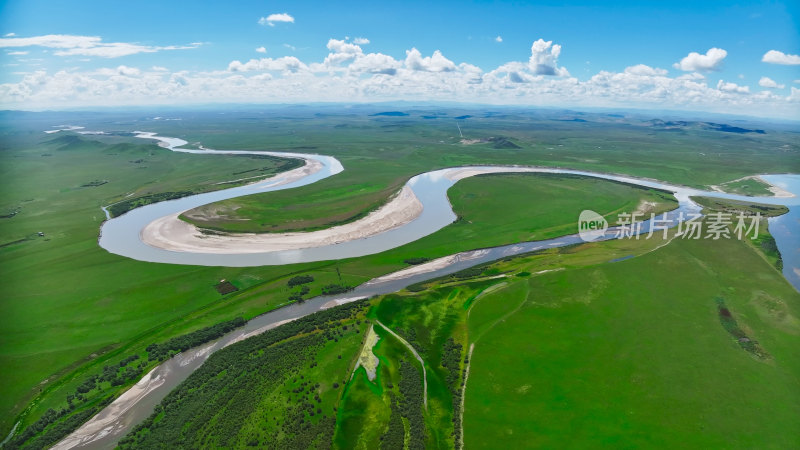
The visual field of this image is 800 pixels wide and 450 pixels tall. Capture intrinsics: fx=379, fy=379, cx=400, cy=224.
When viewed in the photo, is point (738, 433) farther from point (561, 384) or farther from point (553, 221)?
point (553, 221)

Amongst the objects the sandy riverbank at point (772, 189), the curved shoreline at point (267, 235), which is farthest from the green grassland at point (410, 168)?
the curved shoreline at point (267, 235)

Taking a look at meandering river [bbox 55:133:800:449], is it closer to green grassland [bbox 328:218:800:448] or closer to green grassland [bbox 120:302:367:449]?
green grassland [bbox 120:302:367:449]

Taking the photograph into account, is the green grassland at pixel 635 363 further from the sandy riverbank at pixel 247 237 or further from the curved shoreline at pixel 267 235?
the sandy riverbank at pixel 247 237

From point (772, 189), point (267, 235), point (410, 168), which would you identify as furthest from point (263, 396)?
point (772, 189)

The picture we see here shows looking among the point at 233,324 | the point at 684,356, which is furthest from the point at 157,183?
the point at 684,356

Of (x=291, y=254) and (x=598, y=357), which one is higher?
(x=291, y=254)

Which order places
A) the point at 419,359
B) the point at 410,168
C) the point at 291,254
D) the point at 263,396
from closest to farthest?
the point at 263,396, the point at 419,359, the point at 291,254, the point at 410,168

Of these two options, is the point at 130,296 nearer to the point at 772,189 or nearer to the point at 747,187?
the point at 747,187

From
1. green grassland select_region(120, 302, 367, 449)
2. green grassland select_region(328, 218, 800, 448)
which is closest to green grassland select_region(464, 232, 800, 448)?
green grassland select_region(328, 218, 800, 448)
